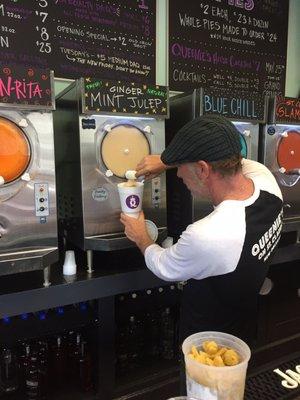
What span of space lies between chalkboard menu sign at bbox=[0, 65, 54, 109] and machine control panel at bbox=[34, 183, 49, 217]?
340 mm

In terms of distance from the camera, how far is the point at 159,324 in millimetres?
2320

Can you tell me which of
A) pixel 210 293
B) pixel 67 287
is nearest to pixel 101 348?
pixel 67 287

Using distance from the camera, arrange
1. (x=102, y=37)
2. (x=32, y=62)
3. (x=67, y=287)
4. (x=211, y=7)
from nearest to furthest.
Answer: (x=67, y=287), (x=32, y=62), (x=102, y=37), (x=211, y=7)

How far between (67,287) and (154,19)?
6.56 ft

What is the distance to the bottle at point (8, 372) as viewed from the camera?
191 centimetres

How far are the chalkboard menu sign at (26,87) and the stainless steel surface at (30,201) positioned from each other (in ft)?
0.14

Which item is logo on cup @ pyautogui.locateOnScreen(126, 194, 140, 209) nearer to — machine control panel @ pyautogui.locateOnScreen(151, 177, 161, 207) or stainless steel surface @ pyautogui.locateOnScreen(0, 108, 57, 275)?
machine control panel @ pyautogui.locateOnScreen(151, 177, 161, 207)

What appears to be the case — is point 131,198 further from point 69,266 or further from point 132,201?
point 69,266

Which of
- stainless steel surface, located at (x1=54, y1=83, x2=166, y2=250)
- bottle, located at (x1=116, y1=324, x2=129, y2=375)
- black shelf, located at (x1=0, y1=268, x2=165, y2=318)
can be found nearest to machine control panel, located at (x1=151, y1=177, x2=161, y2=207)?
stainless steel surface, located at (x1=54, y1=83, x2=166, y2=250)

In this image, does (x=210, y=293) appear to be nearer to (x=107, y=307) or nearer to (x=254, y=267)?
(x=254, y=267)

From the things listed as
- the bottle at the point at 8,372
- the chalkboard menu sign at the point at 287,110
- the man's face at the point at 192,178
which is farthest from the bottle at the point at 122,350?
the chalkboard menu sign at the point at 287,110

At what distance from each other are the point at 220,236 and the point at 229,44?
2.27 metres

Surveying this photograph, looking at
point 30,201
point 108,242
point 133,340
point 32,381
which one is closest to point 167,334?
point 133,340

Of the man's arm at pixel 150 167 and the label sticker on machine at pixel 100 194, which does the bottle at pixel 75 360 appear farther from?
the man's arm at pixel 150 167
